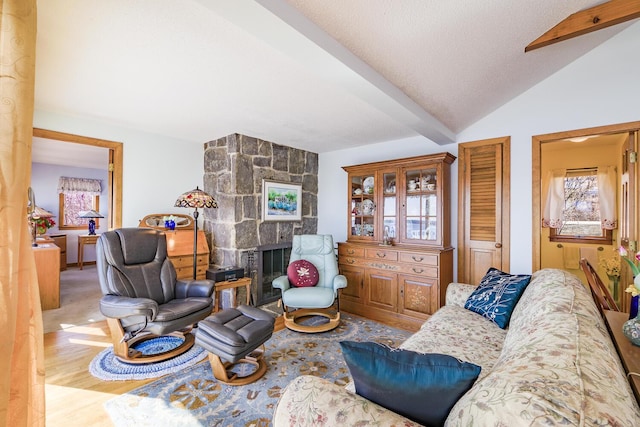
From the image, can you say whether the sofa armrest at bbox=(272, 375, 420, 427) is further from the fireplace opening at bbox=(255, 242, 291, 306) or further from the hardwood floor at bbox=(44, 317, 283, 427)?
the fireplace opening at bbox=(255, 242, 291, 306)

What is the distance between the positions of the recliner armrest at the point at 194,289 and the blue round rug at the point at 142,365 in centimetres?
47

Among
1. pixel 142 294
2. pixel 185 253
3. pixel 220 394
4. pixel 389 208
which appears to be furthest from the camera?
pixel 389 208

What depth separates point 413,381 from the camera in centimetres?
87

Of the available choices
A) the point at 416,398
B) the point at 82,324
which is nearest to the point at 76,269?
the point at 82,324

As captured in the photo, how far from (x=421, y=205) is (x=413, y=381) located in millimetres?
2891

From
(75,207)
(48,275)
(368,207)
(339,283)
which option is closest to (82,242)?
(75,207)

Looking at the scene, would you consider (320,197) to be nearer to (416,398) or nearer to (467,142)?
(467,142)

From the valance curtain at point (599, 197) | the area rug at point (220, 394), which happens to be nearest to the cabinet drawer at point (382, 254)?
the area rug at point (220, 394)

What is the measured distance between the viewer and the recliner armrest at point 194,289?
2.90 m

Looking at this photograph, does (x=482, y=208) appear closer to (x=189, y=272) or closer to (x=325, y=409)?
(x=325, y=409)

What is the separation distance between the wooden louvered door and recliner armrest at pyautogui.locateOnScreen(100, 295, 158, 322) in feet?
10.9

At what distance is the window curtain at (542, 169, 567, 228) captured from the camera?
448 centimetres

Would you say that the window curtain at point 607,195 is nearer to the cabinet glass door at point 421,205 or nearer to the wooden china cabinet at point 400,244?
the wooden china cabinet at point 400,244

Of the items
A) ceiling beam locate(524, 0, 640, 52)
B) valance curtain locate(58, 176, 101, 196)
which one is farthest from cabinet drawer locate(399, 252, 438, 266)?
valance curtain locate(58, 176, 101, 196)
